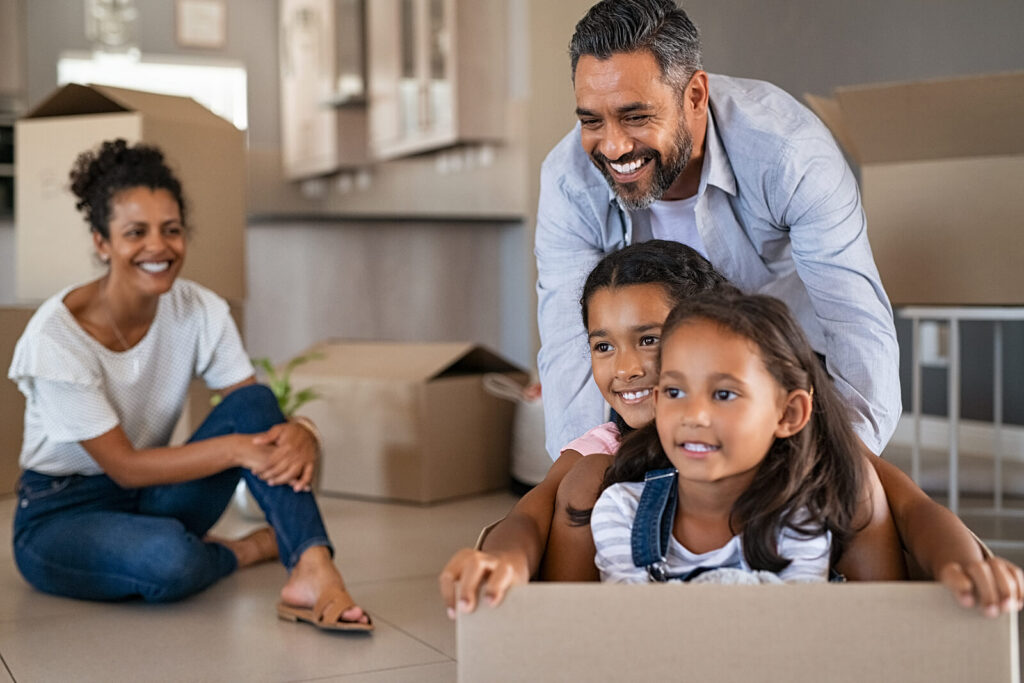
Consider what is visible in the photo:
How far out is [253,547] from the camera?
199cm

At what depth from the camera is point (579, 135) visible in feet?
4.54

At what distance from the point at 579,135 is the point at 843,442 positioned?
566 millimetres

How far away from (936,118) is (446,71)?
2426 millimetres

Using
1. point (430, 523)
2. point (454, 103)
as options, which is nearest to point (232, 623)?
point (430, 523)

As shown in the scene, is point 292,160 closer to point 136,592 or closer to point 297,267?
point 297,267

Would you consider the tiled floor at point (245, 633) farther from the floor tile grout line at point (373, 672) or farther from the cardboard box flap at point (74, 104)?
the cardboard box flap at point (74, 104)

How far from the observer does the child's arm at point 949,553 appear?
747mm

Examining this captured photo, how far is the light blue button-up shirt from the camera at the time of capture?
1.25m

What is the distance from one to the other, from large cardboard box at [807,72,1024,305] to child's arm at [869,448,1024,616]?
800mm

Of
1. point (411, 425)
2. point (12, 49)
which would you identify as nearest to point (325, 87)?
point (12, 49)

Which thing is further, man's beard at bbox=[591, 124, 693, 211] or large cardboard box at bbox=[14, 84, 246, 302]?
large cardboard box at bbox=[14, 84, 246, 302]

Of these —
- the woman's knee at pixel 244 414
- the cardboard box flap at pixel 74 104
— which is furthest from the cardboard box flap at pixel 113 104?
the woman's knee at pixel 244 414

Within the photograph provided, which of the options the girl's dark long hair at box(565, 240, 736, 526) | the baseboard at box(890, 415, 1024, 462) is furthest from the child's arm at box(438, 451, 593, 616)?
the baseboard at box(890, 415, 1024, 462)

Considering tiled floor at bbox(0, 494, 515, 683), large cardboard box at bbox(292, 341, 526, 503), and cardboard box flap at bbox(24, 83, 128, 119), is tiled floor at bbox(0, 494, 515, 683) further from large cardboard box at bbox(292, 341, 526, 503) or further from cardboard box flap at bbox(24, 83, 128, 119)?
cardboard box flap at bbox(24, 83, 128, 119)
